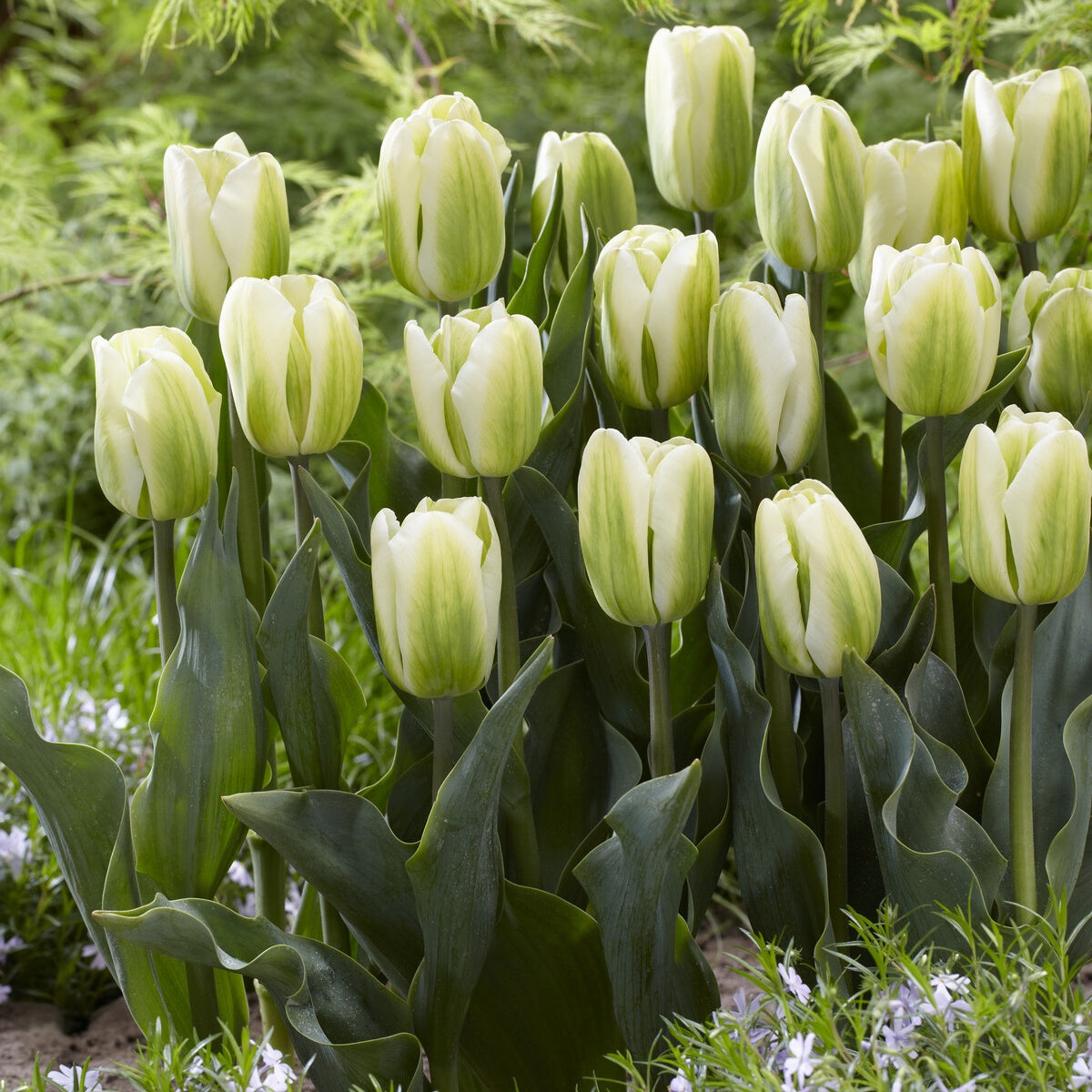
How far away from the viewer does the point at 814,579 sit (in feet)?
2.29

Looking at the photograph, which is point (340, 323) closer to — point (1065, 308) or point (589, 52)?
point (1065, 308)

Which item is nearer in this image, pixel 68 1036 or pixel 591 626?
pixel 591 626

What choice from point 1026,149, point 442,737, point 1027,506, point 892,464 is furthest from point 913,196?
point 442,737

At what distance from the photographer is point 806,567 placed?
705mm

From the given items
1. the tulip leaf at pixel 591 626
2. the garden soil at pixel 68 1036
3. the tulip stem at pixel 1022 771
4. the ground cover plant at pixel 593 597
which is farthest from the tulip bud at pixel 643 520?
the garden soil at pixel 68 1036

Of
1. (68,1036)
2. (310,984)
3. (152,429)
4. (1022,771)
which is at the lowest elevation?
(68,1036)

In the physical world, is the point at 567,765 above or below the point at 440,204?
below

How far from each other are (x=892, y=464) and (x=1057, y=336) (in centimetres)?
16

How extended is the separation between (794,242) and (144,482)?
462 millimetres

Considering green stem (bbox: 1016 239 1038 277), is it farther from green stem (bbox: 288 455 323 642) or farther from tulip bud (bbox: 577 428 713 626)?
green stem (bbox: 288 455 323 642)

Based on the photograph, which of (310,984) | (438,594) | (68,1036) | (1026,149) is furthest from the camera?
(68,1036)

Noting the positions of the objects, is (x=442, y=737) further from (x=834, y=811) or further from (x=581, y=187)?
(x=581, y=187)

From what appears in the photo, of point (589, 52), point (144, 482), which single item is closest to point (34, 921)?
point (144, 482)

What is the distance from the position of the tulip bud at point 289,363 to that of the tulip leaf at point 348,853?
0.72 feet
